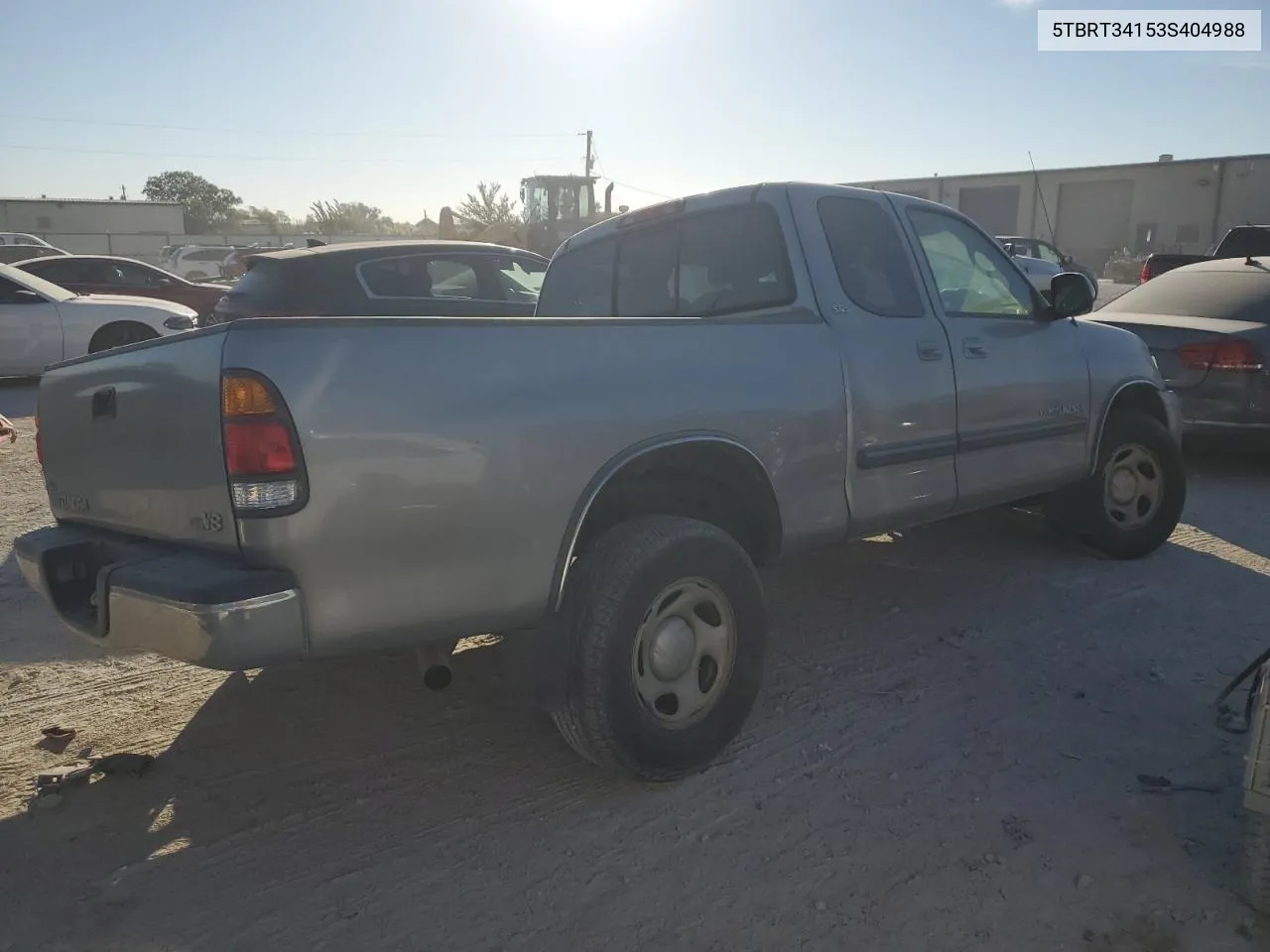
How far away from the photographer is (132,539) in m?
2.76

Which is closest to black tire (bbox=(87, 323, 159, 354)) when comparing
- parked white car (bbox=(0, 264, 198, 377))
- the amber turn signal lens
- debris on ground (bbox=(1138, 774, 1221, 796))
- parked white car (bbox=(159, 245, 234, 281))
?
parked white car (bbox=(0, 264, 198, 377))

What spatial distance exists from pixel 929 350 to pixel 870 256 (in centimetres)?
46

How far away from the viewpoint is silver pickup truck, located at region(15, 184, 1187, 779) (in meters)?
2.32

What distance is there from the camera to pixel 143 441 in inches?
104

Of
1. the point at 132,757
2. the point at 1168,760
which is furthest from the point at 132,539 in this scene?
the point at 1168,760

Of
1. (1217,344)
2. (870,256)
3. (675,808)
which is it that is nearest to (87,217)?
(1217,344)

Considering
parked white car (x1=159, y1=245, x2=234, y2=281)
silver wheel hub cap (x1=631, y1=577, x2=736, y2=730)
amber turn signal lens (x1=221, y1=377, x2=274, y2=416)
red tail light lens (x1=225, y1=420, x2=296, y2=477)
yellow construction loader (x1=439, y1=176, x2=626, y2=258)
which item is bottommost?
silver wheel hub cap (x1=631, y1=577, x2=736, y2=730)

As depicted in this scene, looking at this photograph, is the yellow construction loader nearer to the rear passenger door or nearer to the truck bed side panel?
the rear passenger door

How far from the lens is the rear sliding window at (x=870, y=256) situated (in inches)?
150

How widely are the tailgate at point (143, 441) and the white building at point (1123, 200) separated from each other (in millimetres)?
40623

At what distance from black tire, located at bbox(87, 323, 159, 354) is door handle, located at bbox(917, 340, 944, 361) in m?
10.1

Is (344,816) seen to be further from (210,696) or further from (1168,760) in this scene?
(1168,760)

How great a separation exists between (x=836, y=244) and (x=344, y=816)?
8.99 feet

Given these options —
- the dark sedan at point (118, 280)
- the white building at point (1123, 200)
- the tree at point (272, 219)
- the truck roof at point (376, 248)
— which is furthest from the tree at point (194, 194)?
the truck roof at point (376, 248)
